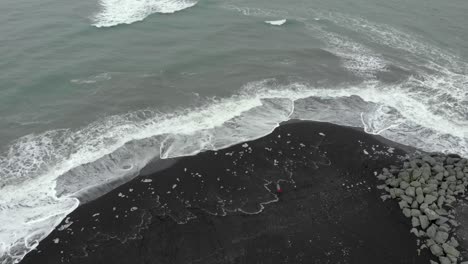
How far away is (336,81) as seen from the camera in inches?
1209

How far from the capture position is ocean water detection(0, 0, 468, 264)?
901 inches

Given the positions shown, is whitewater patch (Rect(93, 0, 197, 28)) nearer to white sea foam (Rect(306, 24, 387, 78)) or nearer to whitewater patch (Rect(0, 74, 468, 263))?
white sea foam (Rect(306, 24, 387, 78))

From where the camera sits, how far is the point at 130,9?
42625 millimetres

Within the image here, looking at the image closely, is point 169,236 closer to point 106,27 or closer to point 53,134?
point 53,134

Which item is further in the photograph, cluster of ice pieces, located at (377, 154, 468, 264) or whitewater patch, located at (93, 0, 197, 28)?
whitewater patch, located at (93, 0, 197, 28)

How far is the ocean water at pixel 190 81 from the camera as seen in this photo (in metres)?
22.9

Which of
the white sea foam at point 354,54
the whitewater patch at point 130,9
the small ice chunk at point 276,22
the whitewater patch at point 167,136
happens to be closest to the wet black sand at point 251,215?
the whitewater patch at point 167,136

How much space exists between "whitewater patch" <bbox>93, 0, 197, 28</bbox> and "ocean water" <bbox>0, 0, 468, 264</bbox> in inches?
9.2

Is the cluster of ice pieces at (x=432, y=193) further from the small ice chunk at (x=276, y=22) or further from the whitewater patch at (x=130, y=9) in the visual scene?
the whitewater patch at (x=130, y=9)

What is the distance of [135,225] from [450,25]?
36.4 meters

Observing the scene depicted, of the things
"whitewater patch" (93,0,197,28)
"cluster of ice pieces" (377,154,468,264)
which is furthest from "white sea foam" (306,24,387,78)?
"whitewater patch" (93,0,197,28)

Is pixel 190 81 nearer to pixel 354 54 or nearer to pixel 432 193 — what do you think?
pixel 354 54

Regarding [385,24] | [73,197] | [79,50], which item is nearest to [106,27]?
[79,50]

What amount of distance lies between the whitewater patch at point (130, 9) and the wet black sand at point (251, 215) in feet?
76.2
